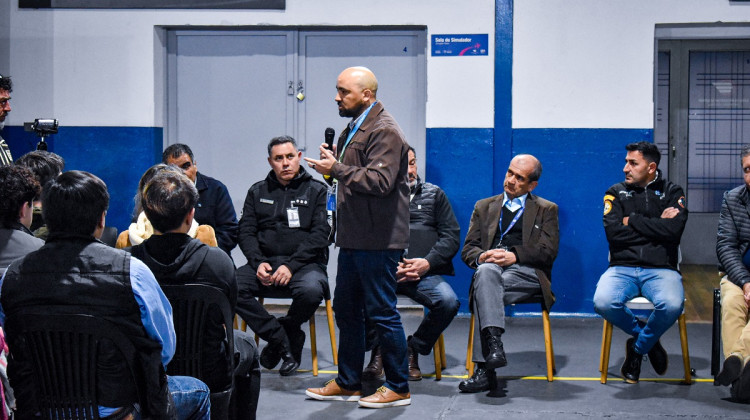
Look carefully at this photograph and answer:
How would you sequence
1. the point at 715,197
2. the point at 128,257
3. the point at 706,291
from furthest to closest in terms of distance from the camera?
1. the point at 715,197
2. the point at 706,291
3. the point at 128,257

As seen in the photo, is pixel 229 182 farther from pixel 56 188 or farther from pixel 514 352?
pixel 56 188

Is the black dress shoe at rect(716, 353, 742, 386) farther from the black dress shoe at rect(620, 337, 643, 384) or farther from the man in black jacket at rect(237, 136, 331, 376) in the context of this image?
the man in black jacket at rect(237, 136, 331, 376)

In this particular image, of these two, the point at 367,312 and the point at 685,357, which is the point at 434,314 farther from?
the point at 685,357

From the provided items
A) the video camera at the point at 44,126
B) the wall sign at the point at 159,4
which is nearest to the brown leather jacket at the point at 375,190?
the wall sign at the point at 159,4

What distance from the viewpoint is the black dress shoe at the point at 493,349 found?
161 inches

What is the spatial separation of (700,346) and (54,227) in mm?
3874

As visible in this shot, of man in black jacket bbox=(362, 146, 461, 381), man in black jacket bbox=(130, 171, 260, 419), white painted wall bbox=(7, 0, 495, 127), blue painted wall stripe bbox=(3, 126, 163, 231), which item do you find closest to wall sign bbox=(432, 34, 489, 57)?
white painted wall bbox=(7, 0, 495, 127)

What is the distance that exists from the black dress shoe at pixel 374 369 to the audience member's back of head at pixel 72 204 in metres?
2.30

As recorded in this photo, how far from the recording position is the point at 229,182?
6.10m

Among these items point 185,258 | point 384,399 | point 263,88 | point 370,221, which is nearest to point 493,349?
point 384,399

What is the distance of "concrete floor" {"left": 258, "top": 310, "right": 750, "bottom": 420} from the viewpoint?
386cm

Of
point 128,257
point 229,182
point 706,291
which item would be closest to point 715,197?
point 706,291

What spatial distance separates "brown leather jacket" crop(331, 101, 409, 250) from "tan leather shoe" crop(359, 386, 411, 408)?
0.65 meters

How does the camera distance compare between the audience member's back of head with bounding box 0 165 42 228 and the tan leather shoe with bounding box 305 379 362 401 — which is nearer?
the audience member's back of head with bounding box 0 165 42 228
